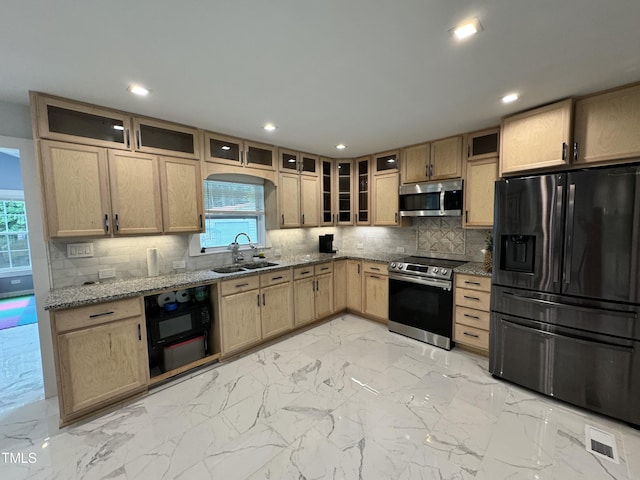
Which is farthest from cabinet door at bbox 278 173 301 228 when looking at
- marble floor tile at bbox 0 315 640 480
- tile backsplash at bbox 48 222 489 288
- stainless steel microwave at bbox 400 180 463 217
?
marble floor tile at bbox 0 315 640 480

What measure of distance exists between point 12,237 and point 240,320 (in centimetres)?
611

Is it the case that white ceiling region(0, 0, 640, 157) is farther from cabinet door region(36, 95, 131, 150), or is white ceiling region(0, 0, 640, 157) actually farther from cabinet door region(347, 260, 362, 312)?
cabinet door region(347, 260, 362, 312)

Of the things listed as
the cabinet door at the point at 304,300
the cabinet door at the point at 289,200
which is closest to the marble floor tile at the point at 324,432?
the cabinet door at the point at 304,300

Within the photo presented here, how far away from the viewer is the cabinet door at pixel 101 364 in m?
1.98

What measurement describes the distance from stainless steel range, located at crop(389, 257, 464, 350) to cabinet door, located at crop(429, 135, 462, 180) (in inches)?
43.2

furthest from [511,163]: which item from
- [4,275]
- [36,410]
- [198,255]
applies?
[4,275]

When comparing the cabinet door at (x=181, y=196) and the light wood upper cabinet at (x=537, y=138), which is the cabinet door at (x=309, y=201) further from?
the light wood upper cabinet at (x=537, y=138)

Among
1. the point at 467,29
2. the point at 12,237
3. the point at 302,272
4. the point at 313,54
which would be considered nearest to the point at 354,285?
the point at 302,272

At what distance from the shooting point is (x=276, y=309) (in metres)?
3.33

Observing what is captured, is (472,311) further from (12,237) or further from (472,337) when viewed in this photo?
(12,237)

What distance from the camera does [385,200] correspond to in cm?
389

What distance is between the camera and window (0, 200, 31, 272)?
5426 millimetres

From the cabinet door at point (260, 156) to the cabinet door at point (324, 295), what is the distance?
1.67 m

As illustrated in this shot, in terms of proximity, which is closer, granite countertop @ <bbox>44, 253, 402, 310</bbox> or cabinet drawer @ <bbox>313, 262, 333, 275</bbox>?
granite countertop @ <bbox>44, 253, 402, 310</bbox>
